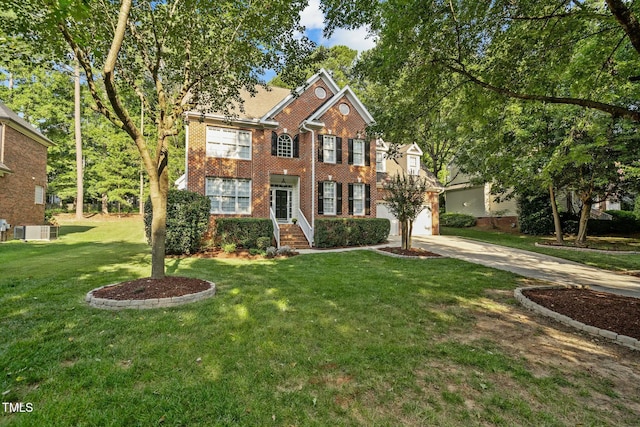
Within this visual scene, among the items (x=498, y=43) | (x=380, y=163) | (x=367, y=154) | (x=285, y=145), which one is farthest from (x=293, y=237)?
(x=498, y=43)

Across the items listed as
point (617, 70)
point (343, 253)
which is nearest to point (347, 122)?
point (343, 253)

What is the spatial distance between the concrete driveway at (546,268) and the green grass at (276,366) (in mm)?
3780

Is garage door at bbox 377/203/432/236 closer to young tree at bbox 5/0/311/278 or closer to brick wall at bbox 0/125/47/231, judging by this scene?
young tree at bbox 5/0/311/278

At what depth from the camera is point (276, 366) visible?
10.7ft

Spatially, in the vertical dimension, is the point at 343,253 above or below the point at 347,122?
below

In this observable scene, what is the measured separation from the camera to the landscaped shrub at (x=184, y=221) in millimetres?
10805

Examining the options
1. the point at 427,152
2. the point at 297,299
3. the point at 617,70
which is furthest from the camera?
the point at 427,152

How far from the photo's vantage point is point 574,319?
467 cm

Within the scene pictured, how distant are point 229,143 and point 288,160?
10.3 ft

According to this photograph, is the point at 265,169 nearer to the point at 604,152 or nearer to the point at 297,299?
the point at 297,299

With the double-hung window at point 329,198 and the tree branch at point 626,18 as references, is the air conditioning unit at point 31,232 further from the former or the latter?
the tree branch at point 626,18

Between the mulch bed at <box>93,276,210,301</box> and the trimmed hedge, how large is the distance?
7903mm

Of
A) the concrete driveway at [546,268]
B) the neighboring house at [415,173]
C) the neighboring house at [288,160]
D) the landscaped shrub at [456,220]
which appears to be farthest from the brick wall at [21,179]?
the landscaped shrub at [456,220]

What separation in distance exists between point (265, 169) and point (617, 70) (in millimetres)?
12885
